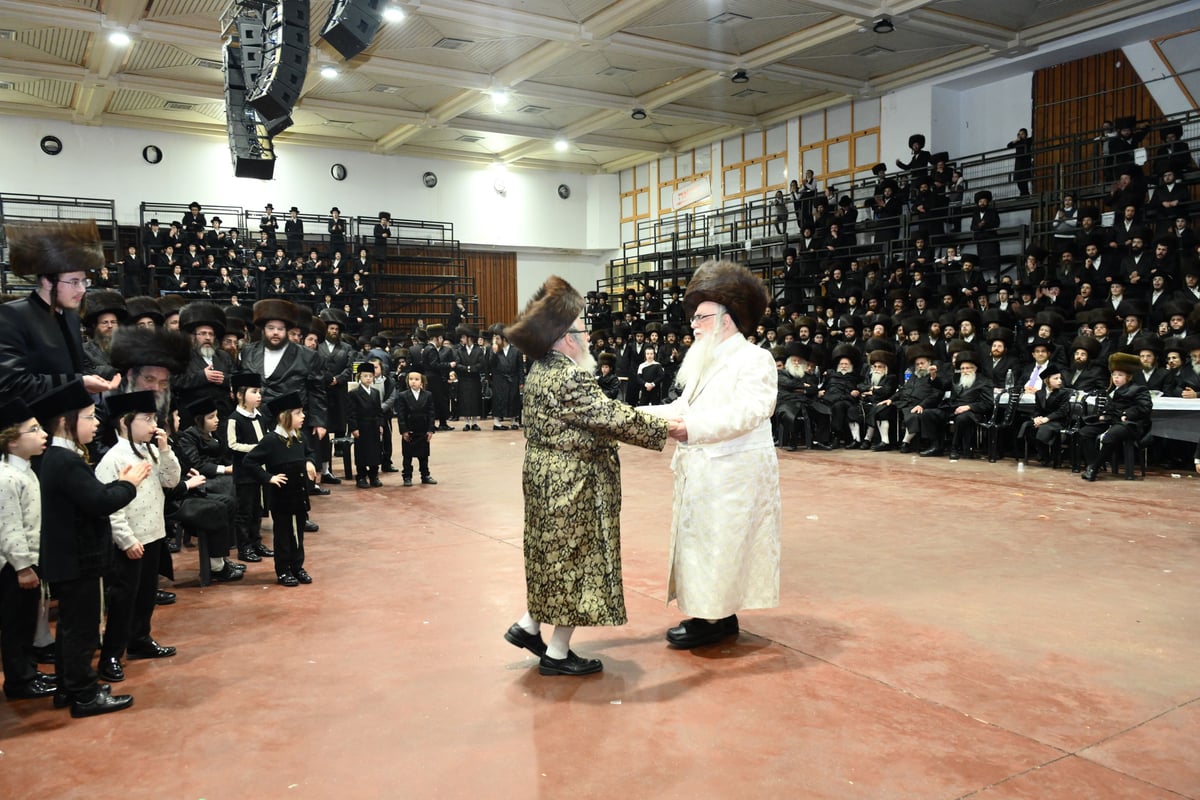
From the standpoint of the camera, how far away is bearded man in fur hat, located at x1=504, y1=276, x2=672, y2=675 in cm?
344

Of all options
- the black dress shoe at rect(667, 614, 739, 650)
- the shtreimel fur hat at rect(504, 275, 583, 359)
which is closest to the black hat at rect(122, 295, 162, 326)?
the shtreimel fur hat at rect(504, 275, 583, 359)

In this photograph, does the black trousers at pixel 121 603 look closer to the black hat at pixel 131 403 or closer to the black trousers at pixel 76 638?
the black trousers at pixel 76 638

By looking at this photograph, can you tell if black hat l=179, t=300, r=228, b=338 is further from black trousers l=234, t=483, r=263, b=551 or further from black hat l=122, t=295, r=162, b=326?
black trousers l=234, t=483, r=263, b=551

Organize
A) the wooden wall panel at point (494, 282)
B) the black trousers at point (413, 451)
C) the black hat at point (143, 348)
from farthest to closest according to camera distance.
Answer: the wooden wall panel at point (494, 282) < the black trousers at point (413, 451) < the black hat at point (143, 348)

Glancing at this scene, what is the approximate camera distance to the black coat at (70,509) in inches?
127

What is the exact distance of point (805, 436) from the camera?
12203 millimetres

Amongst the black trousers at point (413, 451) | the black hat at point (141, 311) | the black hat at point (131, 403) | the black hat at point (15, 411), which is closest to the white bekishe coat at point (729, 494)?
the black hat at point (131, 403)

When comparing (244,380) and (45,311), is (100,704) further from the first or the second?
(244,380)

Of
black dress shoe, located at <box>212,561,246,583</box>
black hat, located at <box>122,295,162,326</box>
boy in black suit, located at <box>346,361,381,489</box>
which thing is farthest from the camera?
boy in black suit, located at <box>346,361,381,489</box>

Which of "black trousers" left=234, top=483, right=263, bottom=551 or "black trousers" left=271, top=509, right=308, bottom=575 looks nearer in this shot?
"black trousers" left=271, top=509, right=308, bottom=575

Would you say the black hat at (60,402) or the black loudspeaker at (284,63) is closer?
the black hat at (60,402)

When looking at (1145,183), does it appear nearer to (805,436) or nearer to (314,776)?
(805,436)

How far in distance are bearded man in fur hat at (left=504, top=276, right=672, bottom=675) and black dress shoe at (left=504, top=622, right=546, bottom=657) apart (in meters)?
0.18

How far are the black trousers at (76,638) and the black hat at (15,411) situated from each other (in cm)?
65
